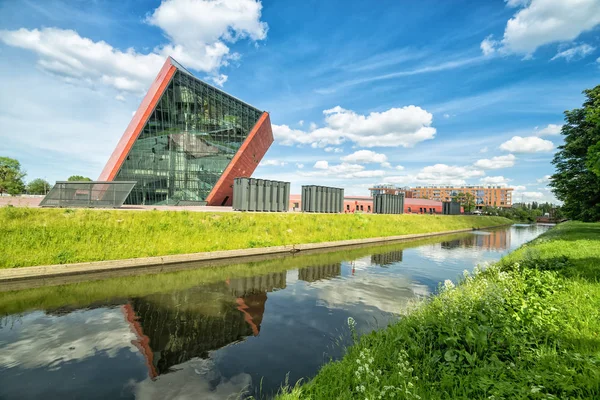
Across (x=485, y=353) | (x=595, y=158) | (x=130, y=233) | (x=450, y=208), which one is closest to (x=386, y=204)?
(x=450, y=208)

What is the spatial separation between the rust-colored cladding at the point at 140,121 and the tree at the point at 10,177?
2430 centimetres

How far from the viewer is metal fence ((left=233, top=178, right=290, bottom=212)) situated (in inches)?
1130

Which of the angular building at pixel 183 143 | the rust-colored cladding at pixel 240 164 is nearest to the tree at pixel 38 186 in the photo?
the angular building at pixel 183 143

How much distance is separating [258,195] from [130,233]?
46.9 ft

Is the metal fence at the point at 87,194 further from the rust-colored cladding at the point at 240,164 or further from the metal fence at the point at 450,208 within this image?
the metal fence at the point at 450,208

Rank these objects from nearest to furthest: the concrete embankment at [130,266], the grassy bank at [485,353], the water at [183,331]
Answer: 1. the grassy bank at [485,353]
2. the water at [183,331]
3. the concrete embankment at [130,266]

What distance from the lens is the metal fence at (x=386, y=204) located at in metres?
49.4

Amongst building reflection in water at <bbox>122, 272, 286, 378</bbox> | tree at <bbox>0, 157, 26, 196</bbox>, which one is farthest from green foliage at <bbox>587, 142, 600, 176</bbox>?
tree at <bbox>0, 157, 26, 196</bbox>

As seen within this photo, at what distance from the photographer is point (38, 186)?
90.2 meters

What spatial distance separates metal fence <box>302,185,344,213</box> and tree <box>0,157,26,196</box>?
4749 centimetres

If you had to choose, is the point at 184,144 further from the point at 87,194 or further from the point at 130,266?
the point at 130,266

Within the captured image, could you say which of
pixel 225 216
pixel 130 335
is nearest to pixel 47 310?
pixel 130 335

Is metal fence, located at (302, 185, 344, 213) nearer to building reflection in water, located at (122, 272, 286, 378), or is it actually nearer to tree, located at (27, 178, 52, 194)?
building reflection in water, located at (122, 272, 286, 378)

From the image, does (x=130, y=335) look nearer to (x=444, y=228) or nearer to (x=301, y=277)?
(x=301, y=277)
